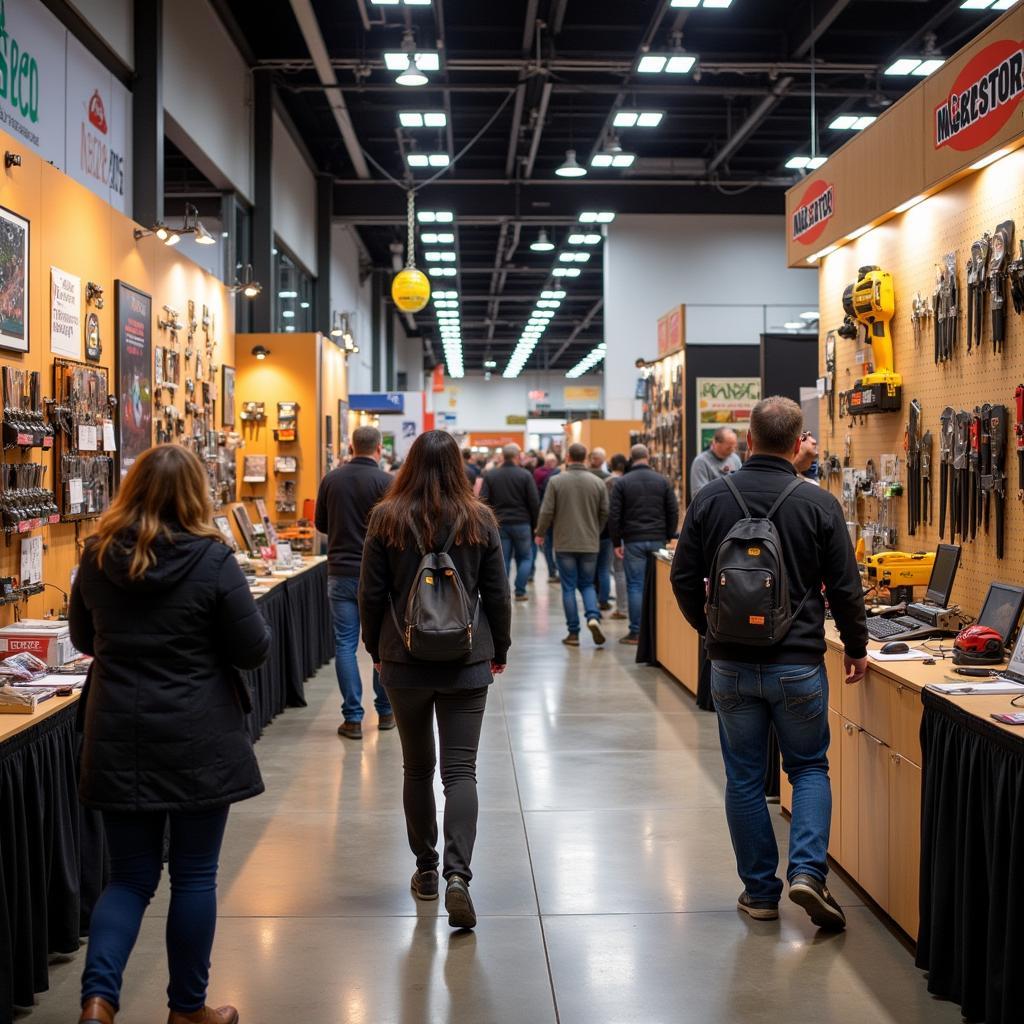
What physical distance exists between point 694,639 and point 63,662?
414 cm

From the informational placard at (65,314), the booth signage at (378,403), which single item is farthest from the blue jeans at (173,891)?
the booth signage at (378,403)

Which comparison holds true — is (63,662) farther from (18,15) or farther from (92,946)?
(18,15)

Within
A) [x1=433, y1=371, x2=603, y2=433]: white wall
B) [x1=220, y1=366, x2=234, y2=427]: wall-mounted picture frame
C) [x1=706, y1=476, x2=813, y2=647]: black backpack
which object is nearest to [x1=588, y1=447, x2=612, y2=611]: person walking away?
[x1=220, y1=366, x2=234, y2=427]: wall-mounted picture frame

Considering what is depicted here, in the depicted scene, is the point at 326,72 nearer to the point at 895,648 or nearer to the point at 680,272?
the point at 680,272

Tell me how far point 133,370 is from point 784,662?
4.40m

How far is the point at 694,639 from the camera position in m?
7.50

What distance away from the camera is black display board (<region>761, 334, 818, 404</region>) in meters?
11.6

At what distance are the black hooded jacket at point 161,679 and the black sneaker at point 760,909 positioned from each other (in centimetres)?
186

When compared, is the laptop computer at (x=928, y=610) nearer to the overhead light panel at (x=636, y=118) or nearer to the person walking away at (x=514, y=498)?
the person walking away at (x=514, y=498)

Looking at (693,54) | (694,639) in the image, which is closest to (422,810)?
(694,639)

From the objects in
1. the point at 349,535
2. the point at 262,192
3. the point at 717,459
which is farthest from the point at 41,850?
the point at 262,192

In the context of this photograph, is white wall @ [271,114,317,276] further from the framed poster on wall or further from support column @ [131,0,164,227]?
the framed poster on wall

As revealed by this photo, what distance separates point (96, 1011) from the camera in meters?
2.73

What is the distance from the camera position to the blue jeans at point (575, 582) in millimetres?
9938
